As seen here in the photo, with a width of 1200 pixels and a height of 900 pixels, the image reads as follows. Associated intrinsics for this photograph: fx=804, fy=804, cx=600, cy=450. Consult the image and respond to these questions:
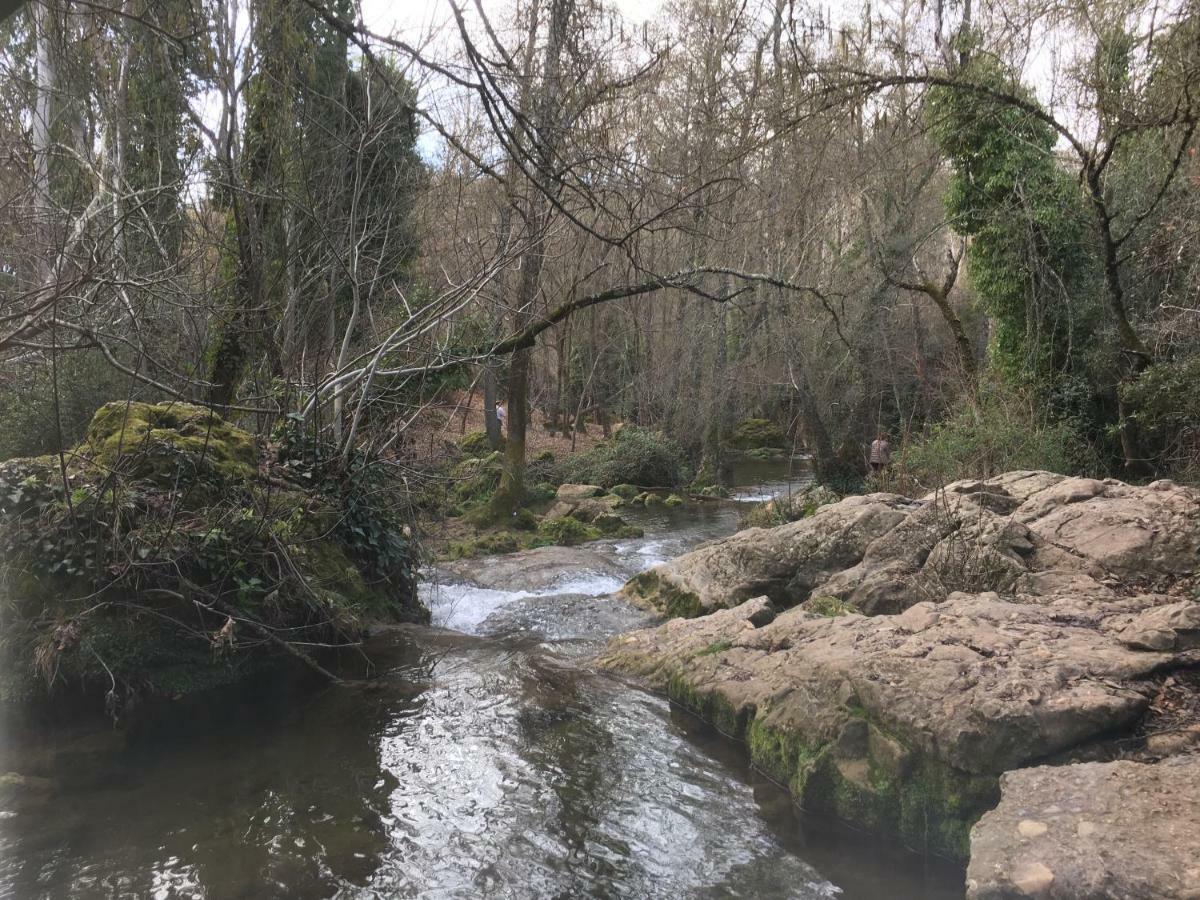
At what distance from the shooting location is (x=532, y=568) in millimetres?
11070

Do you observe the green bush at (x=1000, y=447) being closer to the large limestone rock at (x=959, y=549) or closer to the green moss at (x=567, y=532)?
the large limestone rock at (x=959, y=549)

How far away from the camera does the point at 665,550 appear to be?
44.8 feet

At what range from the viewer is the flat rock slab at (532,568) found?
1061cm

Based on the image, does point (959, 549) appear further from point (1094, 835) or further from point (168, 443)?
point (168, 443)

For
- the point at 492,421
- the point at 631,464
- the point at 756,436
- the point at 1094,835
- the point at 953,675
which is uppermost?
the point at 492,421

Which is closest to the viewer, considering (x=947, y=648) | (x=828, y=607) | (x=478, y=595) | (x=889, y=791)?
(x=889, y=791)

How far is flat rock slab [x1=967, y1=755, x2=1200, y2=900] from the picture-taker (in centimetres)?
304

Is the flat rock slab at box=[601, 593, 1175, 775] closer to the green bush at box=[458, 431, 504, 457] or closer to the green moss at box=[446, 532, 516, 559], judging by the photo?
the green moss at box=[446, 532, 516, 559]

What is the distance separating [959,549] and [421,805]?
193 inches

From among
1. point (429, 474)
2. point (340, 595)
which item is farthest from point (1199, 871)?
point (429, 474)

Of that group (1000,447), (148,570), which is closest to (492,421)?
(1000,447)

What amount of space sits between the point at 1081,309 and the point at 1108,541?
7.78 m

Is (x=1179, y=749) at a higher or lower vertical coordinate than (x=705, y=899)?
higher

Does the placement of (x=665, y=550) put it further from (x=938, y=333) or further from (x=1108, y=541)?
(x=938, y=333)
